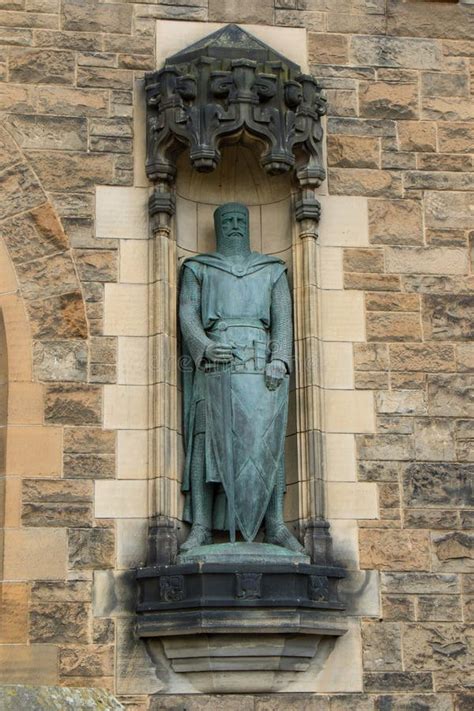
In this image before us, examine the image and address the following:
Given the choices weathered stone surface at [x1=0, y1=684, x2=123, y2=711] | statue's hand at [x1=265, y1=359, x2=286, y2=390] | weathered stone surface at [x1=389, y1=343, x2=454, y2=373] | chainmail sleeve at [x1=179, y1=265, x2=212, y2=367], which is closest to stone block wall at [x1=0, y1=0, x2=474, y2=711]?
weathered stone surface at [x1=389, y1=343, x2=454, y2=373]

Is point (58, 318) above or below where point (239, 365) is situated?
above

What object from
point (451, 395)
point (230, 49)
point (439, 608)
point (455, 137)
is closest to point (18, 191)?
point (230, 49)

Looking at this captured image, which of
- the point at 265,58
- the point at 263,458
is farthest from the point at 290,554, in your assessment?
the point at 265,58

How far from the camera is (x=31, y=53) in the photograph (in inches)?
365

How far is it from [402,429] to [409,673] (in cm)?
145

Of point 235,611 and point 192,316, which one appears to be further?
point 192,316

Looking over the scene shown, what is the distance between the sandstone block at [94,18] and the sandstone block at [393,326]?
2424 millimetres

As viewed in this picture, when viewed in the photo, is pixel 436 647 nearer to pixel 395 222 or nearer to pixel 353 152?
pixel 395 222

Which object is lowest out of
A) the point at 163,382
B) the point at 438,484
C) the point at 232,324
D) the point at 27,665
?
the point at 27,665

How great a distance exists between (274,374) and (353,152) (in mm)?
1662

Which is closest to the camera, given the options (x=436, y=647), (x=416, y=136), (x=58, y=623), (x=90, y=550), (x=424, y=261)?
(x=58, y=623)

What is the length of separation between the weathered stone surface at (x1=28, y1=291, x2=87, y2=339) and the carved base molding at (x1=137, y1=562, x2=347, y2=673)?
4.94 ft

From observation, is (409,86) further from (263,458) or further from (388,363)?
(263,458)

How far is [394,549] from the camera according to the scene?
8.73 meters
